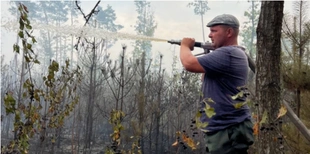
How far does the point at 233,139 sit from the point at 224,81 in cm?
36

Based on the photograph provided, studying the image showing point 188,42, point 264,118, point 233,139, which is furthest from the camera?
point 188,42

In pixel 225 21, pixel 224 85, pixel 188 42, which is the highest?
pixel 225 21

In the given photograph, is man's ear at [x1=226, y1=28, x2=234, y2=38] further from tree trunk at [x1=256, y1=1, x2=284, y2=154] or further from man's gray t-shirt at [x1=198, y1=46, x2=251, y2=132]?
tree trunk at [x1=256, y1=1, x2=284, y2=154]

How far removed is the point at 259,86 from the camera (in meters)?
1.87

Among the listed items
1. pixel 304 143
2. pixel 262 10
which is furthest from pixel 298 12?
pixel 262 10

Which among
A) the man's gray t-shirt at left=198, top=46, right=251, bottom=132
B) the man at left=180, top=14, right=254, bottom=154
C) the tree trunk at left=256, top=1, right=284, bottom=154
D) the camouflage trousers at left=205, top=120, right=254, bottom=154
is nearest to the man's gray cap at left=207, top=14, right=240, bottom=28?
the man at left=180, top=14, right=254, bottom=154

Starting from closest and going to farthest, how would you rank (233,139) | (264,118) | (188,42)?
(264,118), (233,139), (188,42)

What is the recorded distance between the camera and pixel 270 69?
6.04ft

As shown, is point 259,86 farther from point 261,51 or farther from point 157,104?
point 157,104

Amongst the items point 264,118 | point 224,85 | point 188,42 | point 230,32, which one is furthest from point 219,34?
point 264,118

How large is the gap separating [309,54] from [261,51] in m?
3.62

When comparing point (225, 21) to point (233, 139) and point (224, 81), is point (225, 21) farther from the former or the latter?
point (233, 139)

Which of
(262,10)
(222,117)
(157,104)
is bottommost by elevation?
(157,104)

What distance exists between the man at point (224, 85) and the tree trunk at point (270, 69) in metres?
0.40
